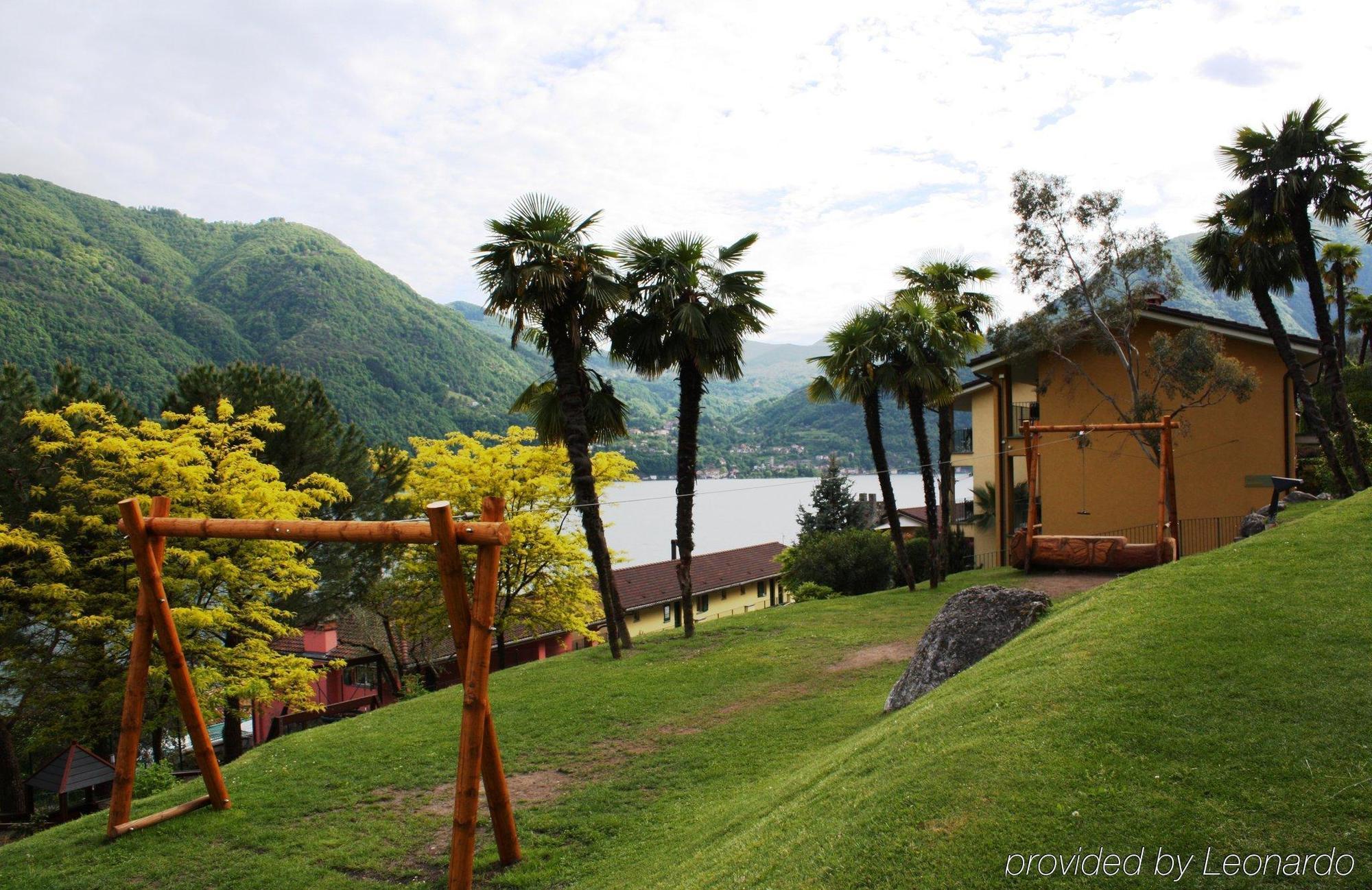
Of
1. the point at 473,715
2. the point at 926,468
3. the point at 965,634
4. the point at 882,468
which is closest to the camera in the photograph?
the point at 473,715

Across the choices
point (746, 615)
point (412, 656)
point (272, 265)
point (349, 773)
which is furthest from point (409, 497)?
point (272, 265)

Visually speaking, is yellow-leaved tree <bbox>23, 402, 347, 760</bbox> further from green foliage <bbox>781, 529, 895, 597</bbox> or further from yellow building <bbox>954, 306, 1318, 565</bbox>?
yellow building <bbox>954, 306, 1318, 565</bbox>

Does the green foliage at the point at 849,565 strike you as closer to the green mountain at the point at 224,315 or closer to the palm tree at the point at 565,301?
the palm tree at the point at 565,301

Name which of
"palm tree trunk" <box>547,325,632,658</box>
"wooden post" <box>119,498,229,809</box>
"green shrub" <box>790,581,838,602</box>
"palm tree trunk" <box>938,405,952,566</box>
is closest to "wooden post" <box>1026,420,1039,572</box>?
"palm tree trunk" <box>938,405,952,566</box>

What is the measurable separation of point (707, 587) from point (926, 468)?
77.0 ft

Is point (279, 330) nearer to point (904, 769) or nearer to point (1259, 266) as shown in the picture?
point (1259, 266)

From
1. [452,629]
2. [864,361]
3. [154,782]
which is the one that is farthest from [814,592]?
[452,629]

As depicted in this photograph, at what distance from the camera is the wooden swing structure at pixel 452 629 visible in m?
7.45

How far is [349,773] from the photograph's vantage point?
37.7 feet

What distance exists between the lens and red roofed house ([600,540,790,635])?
43.4 meters

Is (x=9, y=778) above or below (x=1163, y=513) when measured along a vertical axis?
below

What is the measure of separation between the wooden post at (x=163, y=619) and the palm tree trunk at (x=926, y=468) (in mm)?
20007
